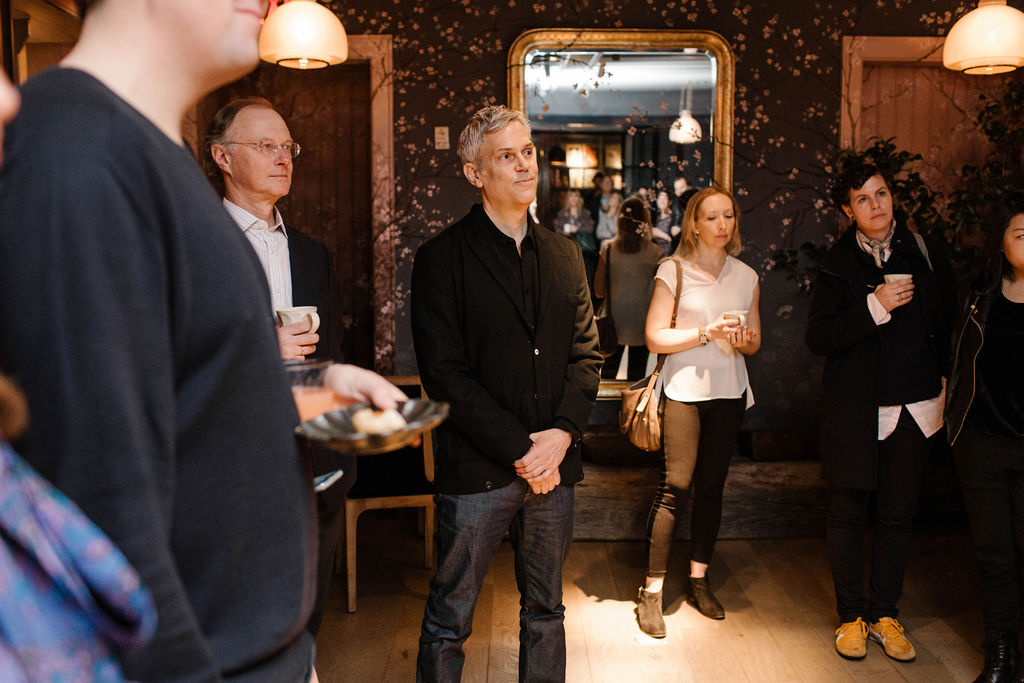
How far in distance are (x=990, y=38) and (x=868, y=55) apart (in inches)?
56.5

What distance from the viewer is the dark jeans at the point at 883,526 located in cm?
277

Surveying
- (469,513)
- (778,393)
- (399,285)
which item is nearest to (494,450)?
(469,513)

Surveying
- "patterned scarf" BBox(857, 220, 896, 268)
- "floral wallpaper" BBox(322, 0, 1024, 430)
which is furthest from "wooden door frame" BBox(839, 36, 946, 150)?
"patterned scarf" BBox(857, 220, 896, 268)

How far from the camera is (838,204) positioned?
9.65 feet

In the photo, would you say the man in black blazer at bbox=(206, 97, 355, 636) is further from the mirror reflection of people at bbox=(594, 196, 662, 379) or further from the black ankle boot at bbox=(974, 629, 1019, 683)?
the mirror reflection of people at bbox=(594, 196, 662, 379)

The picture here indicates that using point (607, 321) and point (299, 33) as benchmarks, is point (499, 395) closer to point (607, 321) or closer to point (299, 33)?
point (299, 33)

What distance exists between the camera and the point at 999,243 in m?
2.56

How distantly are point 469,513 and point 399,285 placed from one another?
2801mm

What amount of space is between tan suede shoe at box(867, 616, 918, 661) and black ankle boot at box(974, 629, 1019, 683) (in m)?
0.25

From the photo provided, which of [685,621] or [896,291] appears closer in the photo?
[896,291]

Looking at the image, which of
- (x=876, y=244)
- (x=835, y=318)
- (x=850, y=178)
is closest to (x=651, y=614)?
(x=835, y=318)

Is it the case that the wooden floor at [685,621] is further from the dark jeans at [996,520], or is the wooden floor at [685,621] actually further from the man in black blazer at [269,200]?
the man in black blazer at [269,200]

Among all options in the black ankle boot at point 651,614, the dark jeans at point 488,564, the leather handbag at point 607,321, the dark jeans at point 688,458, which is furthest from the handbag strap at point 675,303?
the leather handbag at point 607,321

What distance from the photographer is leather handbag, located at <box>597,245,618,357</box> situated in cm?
476
